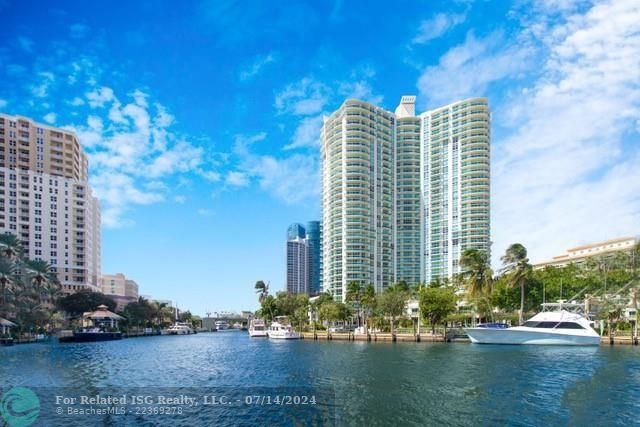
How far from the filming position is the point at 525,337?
77000 millimetres

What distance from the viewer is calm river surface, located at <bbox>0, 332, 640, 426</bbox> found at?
2808 centimetres

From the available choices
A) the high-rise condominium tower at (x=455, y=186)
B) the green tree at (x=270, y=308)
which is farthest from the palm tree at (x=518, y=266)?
the green tree at (x=270, y=308)

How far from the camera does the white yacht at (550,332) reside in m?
74.4

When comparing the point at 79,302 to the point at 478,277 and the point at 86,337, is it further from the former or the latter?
the point at 478,277

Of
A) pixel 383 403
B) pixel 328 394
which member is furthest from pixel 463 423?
pixel 328 394

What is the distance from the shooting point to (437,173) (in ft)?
605

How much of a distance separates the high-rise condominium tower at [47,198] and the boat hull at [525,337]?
152 metres

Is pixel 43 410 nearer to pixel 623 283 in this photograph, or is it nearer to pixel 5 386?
pixel 5 386

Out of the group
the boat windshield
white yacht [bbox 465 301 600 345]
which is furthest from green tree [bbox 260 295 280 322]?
the boat windshield

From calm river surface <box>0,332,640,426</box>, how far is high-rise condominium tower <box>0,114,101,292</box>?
379 feet

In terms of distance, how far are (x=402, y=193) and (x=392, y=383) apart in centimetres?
15629

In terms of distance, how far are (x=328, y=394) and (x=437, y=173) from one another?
160668 millimetres

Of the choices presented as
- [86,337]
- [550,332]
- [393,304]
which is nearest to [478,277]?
[393,304]

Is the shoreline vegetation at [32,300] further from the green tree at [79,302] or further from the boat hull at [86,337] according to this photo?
the boat hull at [86,337]
